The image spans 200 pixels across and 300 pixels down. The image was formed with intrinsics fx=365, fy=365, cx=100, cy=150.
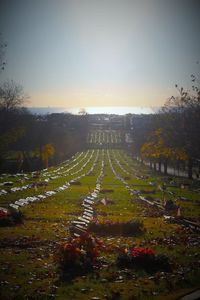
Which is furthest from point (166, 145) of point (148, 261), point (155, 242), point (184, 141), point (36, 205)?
point (148, 261)

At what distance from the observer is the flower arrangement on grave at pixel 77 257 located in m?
11.7

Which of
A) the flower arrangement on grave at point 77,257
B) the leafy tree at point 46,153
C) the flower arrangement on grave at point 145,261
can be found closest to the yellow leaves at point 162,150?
the leafy tree at point 46,153

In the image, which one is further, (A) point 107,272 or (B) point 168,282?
(A) point 107,272

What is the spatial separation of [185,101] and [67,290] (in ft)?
146

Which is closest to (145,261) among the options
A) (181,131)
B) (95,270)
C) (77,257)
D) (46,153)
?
(95,270)

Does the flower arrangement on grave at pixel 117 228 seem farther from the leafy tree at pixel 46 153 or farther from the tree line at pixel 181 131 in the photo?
the leafy tree at pixel 46 153

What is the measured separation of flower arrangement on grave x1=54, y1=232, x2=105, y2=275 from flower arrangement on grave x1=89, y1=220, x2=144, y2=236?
4982 millimetres

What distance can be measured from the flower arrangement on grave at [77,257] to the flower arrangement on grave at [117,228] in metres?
4.98

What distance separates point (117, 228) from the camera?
17.9 metres

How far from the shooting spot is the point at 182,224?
20297mm

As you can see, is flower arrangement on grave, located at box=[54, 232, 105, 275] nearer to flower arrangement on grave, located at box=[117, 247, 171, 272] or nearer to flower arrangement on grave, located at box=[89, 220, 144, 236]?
flower arrangement on grave, located at box=[117, 247, 171, 272]

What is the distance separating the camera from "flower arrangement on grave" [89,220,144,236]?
17641 millimetres

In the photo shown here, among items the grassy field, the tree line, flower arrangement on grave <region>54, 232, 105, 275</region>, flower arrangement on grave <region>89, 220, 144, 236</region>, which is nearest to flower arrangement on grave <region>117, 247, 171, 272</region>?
the grassy field

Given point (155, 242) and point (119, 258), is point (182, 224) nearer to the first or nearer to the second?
point (155, 242)
